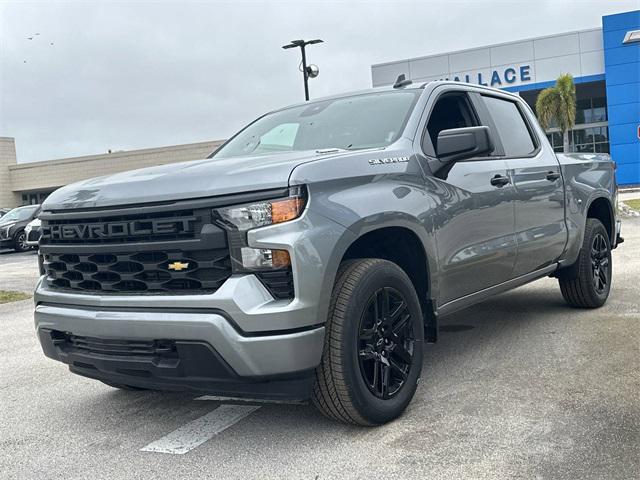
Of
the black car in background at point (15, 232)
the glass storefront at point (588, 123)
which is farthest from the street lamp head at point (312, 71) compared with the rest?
the glass storefront at point (588, 123)

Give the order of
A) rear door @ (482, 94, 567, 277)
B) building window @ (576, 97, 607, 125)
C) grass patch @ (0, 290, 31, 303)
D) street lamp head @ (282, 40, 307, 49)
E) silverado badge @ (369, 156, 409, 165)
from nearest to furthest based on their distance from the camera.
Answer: silverado badge @ (369, 156, 409, 165) → rear door @ (482, 94, 567, 277) → grass patch @ (0, 290, 31, 303) → street lamp head @ (282, 40, 307, 49) → building window @ (576, 97, 607, 125)

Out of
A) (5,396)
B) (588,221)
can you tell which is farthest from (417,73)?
(5,396)

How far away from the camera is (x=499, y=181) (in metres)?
4.62

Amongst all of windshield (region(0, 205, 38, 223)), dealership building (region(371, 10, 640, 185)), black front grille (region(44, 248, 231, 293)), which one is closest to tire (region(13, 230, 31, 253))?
windshield (region(0, 205, 38, 223))

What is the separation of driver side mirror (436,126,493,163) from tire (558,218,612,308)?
8.09 ft

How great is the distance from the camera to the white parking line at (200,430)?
3428 millimetres

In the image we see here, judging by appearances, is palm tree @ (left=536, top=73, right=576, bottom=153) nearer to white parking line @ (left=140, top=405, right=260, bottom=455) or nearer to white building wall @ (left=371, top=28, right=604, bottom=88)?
white building wall @ (left=371, top=28, right=604, bottom=88)

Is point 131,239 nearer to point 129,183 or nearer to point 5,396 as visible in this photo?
point 129,183

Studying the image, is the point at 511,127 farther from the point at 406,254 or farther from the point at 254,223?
the point at 254,223

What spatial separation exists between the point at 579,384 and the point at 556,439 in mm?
933

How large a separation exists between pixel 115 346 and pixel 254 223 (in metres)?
0.96

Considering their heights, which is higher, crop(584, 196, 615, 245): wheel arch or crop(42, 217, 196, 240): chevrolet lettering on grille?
crop(42, 217, 196, 240): chevrolet lettering on grille

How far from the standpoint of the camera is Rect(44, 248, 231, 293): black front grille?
308 cm

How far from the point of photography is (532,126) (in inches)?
224
